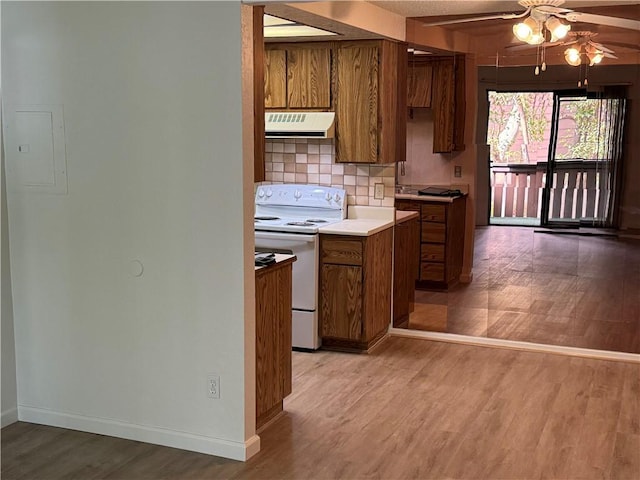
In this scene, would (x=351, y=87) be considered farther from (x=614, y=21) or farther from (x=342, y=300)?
(x=614, y=21)

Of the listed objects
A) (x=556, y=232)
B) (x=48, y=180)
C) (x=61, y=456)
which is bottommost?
(x=61, y=456)

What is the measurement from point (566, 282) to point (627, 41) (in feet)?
5.44

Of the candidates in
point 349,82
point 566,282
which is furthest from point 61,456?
point 566,282

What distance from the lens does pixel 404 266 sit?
581 cm

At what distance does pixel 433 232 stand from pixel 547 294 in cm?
98

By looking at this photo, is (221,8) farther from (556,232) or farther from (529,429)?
(556,232)

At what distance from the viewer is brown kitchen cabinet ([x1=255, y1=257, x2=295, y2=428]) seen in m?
3.88

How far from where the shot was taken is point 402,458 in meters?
3.62

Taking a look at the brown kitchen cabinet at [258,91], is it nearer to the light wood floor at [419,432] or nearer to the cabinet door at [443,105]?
the light wood floor at [419,432]

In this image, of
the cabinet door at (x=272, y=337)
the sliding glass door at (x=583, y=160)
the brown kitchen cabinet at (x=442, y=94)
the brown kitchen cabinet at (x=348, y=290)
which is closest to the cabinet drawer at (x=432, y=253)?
the brown kitchen cabinet at (x=348, y=290)

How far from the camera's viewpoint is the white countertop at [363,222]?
17.0 ft

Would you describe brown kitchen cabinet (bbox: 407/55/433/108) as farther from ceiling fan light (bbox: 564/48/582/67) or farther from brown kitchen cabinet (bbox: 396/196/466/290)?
ceiling fan light (bbox: 564/48/582/67)

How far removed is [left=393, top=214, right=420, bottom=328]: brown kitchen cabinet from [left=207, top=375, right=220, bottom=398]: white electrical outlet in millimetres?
2386

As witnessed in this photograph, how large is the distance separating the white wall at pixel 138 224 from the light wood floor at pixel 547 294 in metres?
2.47
